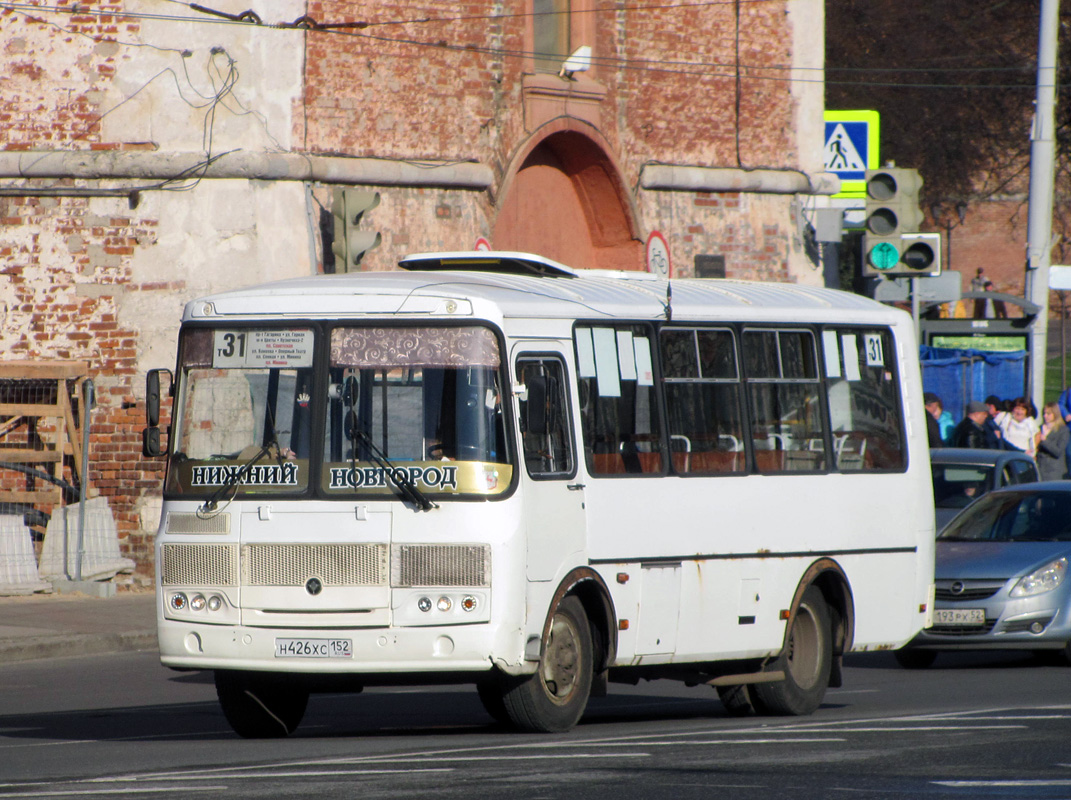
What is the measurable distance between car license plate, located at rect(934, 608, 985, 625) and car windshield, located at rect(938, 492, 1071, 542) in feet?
3.55

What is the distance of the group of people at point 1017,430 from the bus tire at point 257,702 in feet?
46.4

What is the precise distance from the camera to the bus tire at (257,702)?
34.9ft

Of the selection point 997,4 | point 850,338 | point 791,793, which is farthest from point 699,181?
point 791,793

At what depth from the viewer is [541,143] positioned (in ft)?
78.6

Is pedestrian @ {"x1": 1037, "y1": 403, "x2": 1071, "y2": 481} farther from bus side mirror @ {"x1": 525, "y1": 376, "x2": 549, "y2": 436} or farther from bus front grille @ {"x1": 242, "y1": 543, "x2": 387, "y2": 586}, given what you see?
bus front grille @ {"x1": 242, "y1": 543, "x2": 387, "y2": 586}

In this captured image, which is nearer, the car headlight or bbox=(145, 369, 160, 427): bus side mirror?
bbox=(145, 369, 160, 427): bus side mirror

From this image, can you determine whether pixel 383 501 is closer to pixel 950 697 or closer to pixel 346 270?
pixel 950 697

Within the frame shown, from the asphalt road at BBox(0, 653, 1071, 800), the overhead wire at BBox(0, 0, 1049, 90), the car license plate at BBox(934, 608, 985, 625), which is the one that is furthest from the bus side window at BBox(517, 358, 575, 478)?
the overhead wire at BBox(0, 0, 1049, 90)

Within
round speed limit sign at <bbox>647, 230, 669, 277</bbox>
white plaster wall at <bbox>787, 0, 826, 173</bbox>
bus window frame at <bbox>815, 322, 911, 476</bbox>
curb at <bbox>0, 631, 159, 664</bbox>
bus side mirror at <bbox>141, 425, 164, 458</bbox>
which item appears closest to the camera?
bus side mirror at <bbox>141, 425, 164, 458</bbox>

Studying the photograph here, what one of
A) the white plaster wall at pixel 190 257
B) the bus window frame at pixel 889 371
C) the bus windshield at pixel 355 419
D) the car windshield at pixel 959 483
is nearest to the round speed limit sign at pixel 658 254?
the car windshield at pixel 959 483

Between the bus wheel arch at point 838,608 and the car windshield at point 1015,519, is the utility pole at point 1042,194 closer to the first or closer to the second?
the car windshield at point 1015,519

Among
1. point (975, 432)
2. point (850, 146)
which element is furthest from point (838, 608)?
point (850, 146)

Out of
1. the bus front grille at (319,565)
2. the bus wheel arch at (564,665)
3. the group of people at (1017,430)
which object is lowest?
the bus wheel arch at (564,665)

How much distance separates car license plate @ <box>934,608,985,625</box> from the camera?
48.6 feet
